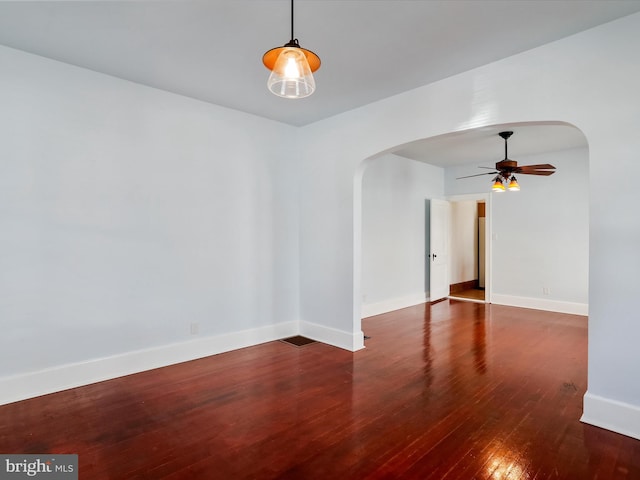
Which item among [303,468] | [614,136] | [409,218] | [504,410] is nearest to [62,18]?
[303,468]

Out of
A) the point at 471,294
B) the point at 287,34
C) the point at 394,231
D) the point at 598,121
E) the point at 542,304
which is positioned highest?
the point at 287,34

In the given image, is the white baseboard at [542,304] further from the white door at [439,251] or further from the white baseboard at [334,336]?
the white baseboard at [334,336]

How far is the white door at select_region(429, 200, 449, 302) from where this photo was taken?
730 cm

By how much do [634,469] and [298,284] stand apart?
373 centimetres

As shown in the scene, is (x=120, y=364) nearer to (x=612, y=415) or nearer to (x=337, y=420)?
(x=337, y=420)

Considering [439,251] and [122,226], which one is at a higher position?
[122,226]

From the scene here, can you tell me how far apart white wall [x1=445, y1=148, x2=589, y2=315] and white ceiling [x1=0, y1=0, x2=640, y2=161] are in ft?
14.1

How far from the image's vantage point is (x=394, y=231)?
6562 mm

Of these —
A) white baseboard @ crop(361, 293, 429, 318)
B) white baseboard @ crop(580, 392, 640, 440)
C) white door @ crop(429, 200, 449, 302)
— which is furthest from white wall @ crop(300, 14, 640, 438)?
white door @ crop(429, 200, 449, 302)

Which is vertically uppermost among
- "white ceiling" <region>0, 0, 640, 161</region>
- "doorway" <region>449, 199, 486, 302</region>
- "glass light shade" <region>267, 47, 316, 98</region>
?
"white ceiling" <region>0, 0, 640, 161</region>

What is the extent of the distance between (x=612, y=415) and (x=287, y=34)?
3.72 metres

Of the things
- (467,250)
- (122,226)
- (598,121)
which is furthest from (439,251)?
(122,226)

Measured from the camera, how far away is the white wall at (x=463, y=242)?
8742 millimetres

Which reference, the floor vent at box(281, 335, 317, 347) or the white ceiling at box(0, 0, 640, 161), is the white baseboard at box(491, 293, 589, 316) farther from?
the white ceiling at box(0, 0, 640, 161)
